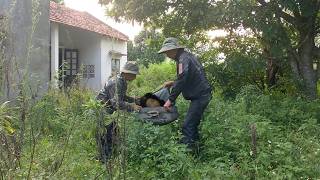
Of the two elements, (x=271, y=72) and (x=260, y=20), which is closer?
(x=260, y=20)

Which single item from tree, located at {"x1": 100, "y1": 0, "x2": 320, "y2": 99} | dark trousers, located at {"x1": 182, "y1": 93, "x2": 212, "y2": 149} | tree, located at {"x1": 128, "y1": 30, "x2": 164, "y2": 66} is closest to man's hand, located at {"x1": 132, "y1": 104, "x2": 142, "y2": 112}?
dark trousers, located at {"x1": 182, "y1": 93, "x2": 212, "y2": 149}

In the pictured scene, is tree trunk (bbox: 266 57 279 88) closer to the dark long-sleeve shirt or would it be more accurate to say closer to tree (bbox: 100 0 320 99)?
tree (bbox: 100 0 320 99)

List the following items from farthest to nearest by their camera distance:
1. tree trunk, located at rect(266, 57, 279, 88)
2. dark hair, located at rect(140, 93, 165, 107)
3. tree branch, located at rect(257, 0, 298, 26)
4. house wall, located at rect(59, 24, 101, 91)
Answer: house wall, located at rect(59, 24, 101, 91), tree trunk, located at rect(266, 57, 279, 88), tree branch, located at rect(257, 0, 298, 26), dark hair, located at rect(140, 93, 165, 107)

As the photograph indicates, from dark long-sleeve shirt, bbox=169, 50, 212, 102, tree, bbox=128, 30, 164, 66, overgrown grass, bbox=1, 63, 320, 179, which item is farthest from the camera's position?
tree, bbox=128, 30, 164, 66

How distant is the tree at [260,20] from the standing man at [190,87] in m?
2.52

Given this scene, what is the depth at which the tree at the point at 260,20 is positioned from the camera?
8.38 metres

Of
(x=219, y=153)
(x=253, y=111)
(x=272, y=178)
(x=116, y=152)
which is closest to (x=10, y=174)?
(x=116, y=152)

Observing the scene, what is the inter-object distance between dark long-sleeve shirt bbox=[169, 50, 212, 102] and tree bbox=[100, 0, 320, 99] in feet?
8.32

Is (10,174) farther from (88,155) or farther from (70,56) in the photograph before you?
(70,56)

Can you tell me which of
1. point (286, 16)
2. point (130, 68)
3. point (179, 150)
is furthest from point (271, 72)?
point (179, 150)

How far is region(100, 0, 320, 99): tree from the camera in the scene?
27.5ft

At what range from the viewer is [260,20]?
8.48 meters

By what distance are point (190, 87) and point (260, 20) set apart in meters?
3.12

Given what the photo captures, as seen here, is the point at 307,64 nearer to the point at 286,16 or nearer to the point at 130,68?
the point at 286,16
